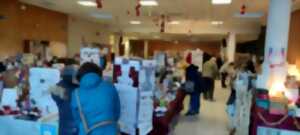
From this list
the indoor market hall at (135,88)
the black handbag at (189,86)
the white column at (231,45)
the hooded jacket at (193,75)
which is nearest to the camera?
the indoor market hall at (135,88)

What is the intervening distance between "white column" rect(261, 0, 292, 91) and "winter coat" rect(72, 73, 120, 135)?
3080mm

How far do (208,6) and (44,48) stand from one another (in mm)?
6581

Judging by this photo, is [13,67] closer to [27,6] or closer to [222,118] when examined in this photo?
[222,118]

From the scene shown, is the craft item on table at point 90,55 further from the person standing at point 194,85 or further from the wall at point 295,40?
the wall at point 295,40

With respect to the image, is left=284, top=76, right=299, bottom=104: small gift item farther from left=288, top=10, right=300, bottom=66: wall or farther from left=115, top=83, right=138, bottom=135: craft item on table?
left=288, top=10, right=300, bottom=66: wall

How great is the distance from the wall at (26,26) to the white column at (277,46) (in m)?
7.91

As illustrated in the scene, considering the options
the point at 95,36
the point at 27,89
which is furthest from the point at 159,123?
the point at 95,36

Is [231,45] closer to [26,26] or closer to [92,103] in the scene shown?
[26,26]

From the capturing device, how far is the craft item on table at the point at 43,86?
3.30m

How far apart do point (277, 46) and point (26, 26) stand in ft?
28.0

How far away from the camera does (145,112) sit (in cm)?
313

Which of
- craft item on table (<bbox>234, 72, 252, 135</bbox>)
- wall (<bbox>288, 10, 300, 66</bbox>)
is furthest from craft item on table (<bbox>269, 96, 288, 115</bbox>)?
wall (<bbox>288, 10, 300, 66</bbox>)

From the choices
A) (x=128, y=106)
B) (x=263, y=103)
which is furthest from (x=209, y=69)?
(x=128, y=106)

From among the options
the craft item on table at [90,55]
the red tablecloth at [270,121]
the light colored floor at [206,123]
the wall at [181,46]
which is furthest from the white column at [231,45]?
the craft item on table at [90,55]
